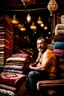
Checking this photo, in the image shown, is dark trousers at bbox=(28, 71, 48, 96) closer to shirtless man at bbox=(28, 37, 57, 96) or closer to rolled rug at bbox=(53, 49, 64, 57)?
A: shirtless man at bbox=(28, 37, 57, 96)

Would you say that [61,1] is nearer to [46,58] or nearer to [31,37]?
[46,58]

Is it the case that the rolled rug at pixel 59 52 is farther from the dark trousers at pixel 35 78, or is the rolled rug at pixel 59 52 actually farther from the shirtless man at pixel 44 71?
the dark trousers at pixel 35 78

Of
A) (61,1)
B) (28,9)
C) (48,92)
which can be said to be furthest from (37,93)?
(28,9)

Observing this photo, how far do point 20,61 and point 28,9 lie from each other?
6117 millimetres

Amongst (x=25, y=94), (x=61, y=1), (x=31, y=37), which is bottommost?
(x=31, y=37)

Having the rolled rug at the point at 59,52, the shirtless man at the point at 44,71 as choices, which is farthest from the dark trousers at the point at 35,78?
the rolled rug at the point at 59,52

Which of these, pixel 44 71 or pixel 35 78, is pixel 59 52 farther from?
pixel 35 78

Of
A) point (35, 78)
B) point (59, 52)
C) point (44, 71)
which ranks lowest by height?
point (35, 78)

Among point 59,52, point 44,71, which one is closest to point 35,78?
point 44,71

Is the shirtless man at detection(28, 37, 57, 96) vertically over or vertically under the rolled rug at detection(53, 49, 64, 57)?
under

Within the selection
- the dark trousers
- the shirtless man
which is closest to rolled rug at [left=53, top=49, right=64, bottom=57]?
the shirtless man

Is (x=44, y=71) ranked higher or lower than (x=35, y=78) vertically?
higher

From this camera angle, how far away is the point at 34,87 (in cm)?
656

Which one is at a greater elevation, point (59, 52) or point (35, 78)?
point (59, 52)
